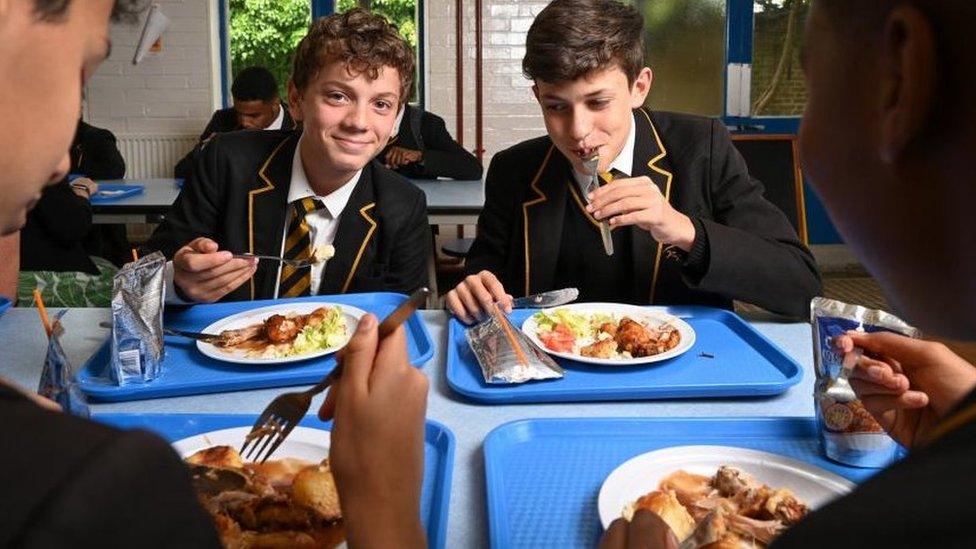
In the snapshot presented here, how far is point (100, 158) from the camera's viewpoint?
4996 millimetres

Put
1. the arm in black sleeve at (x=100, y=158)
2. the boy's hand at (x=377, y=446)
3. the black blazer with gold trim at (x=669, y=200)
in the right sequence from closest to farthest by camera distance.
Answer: the boy's hand at (x=377, y=446) → the black blazer with gold trim at (x=669, y=200) → the arm in black sleeve at (x=100, y=158)

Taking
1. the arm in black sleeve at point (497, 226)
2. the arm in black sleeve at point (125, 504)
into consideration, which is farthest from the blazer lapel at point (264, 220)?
the arm in black sleeve at point (125, 504)

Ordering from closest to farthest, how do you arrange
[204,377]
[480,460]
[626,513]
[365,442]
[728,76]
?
[365,442], [626,513], [480,460], [204,377], [728,76]

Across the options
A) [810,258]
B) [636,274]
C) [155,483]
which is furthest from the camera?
[636,274]

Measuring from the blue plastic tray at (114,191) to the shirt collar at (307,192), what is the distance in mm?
1898

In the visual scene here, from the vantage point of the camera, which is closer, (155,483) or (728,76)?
(155,483)

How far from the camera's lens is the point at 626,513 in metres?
0.86

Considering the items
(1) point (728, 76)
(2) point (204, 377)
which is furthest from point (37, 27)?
(1) point (728, 76)

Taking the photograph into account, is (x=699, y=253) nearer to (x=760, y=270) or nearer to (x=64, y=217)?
(x=760, y=270)

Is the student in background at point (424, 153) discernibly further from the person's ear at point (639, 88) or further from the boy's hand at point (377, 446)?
the boy's hand at point (377, 446)

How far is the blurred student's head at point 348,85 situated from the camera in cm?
200

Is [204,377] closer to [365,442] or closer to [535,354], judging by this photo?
[535,354]

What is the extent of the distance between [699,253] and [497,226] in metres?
0.61

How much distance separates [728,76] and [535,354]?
540 centimetres
